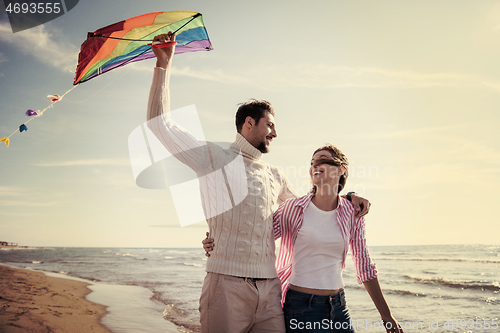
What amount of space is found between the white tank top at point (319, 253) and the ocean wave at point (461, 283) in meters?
11.2

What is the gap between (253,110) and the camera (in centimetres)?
247

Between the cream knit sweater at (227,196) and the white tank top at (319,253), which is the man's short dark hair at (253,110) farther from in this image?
the white tank top at (319,253)

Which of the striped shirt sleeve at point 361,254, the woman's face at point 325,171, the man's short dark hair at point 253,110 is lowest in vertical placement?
the striped shirt sleeve at point 361,254

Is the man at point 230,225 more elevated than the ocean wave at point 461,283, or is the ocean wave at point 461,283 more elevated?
the man at point 230,225

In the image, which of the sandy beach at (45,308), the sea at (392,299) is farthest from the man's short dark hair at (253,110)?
the sandy beach at (45,308)

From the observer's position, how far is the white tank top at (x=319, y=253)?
7.27 ft

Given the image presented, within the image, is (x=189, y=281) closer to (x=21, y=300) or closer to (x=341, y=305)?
(x=21, y=300)

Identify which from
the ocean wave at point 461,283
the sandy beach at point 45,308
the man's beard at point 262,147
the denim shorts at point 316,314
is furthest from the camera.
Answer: the ocean wave at point 461,283

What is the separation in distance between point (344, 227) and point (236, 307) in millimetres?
917

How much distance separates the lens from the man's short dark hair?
2.46 m

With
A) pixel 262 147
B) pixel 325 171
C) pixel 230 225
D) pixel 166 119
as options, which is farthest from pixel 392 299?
pixel 166 119

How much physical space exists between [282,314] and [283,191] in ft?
3.11

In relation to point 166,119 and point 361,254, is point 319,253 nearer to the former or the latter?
point 361,254

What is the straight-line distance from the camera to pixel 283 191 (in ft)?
8.98
